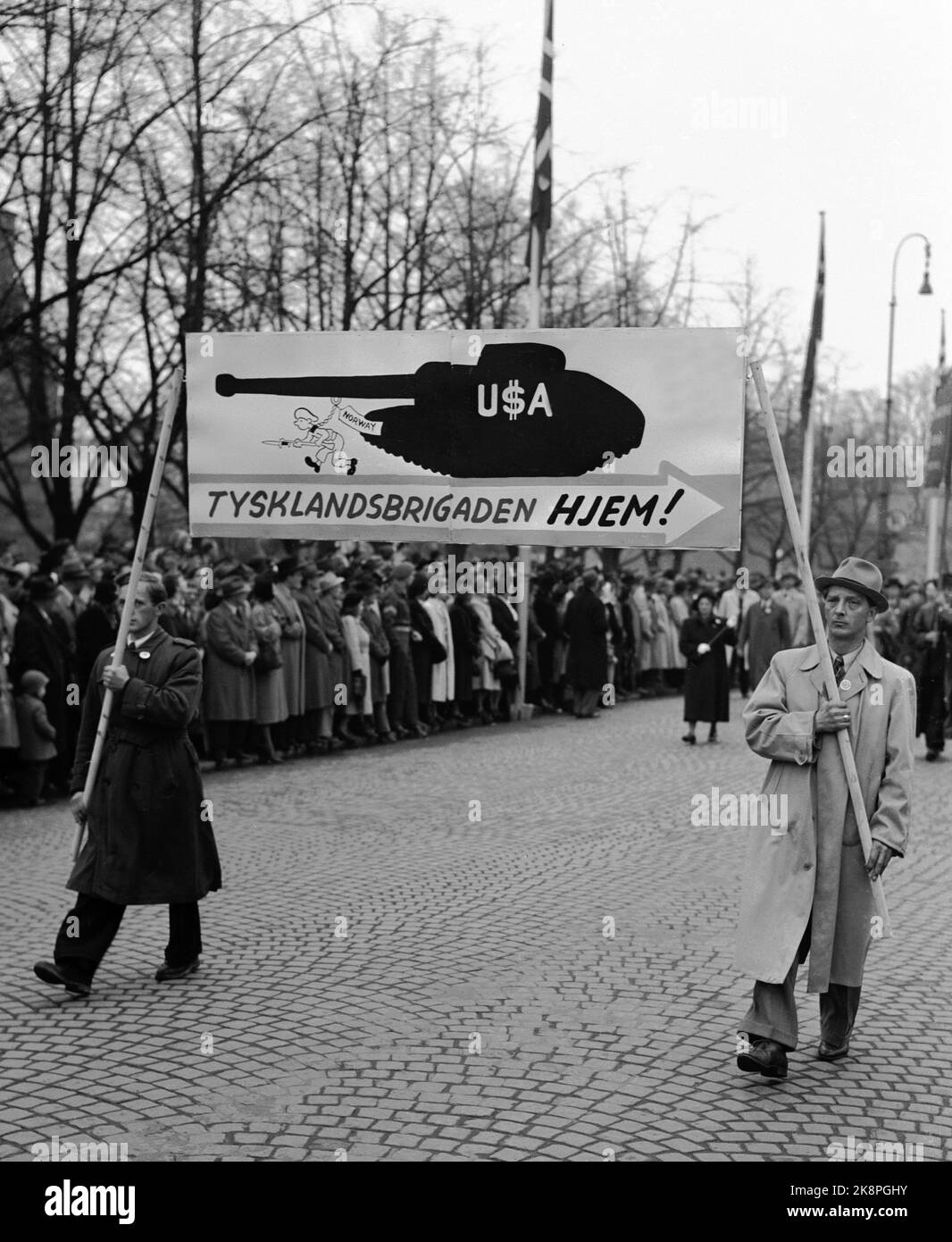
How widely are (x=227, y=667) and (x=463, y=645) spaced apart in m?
5.35

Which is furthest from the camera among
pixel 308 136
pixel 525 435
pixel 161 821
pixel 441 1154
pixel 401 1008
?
pixel 308 136

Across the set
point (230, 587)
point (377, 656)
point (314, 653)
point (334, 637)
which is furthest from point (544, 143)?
point (230, 587)

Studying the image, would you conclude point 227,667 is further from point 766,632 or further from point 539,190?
point 766,632

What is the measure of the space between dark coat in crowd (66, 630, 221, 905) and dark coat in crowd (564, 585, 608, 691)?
581 inches

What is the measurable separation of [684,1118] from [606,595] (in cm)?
1822

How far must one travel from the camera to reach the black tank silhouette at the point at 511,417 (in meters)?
5.63

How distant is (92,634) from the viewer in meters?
12.6

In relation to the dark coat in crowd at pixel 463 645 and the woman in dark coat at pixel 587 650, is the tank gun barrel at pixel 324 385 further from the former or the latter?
the woman in dark coat at pixel 587 650

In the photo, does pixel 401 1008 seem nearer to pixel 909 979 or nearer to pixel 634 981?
pixel 634 981

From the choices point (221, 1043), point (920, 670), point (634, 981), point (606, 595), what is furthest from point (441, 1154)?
point (606, 595)

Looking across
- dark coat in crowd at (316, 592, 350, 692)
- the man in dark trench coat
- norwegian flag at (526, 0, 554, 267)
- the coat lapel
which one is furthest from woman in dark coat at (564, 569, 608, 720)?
the coat lapel

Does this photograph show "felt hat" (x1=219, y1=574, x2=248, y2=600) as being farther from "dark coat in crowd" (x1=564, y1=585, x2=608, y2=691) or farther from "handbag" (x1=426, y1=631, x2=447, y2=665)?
"dark coat in crowd" (x1=564, y1=585, x2=608, y2=691)

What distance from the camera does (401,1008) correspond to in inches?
253

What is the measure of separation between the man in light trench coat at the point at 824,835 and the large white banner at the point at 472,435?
0.73 m
